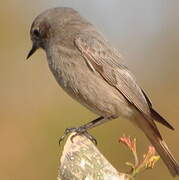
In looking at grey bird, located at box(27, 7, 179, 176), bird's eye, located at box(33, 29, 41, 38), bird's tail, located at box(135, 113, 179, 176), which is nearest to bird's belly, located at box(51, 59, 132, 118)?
grey bird, located at box(27, 7, 179, 176)

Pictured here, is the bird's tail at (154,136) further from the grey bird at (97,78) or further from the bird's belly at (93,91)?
the bird's belly at (93,91)

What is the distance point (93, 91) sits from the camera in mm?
5746

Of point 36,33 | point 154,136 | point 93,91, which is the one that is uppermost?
point 36,33

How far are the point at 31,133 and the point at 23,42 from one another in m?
1.98

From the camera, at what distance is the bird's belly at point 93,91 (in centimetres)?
568

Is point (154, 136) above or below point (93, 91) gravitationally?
below

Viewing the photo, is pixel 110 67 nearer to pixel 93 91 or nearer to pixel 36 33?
pixel 93 91

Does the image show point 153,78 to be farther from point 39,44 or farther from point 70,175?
point 70,175

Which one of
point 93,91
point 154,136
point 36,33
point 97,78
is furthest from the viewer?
point 36,33

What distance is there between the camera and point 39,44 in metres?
6.46

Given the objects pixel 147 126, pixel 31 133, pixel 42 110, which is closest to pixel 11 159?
pixel 31 133

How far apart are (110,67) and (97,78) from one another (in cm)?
23

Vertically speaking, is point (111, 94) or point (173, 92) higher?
point (111, 94)

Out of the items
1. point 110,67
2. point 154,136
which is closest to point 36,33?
point 110,67
